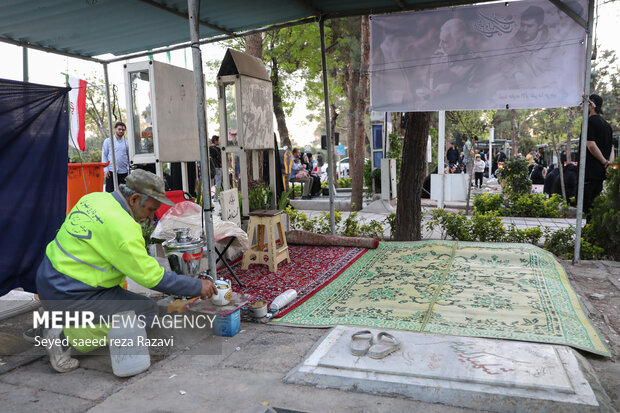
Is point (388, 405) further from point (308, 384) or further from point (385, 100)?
point (385, 100)

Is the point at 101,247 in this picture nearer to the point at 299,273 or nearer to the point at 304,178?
the point at 299,273

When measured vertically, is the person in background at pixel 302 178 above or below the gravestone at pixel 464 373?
above

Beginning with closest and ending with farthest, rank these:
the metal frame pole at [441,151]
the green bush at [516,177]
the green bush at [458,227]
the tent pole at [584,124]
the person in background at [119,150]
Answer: the tent pole at [584,124] < the green bush at [458,227] < the person in background at [119,150] < the metal frame pole at [441,151] < the green bush at [516,177]

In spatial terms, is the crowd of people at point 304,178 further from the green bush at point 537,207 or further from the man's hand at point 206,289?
the man's hand at point 206,289

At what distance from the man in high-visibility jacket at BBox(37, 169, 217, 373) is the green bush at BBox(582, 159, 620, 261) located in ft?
16.3

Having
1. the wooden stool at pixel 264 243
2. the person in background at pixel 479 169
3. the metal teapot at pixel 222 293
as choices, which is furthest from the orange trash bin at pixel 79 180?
the person in background at pixel 479 169

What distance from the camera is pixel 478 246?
5.95 meters

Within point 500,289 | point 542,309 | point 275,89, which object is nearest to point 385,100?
point 500,289

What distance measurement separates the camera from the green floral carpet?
3484 millimetres

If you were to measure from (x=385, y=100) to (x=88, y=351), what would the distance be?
4635mm

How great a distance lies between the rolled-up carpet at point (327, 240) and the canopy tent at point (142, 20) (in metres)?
0.47

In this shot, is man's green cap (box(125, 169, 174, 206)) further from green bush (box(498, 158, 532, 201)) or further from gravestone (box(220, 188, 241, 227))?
green bush (box(498, 158, 532, 201))

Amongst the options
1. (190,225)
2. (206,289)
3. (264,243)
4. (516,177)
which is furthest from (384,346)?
(516,177)

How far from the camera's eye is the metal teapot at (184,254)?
153 inches
